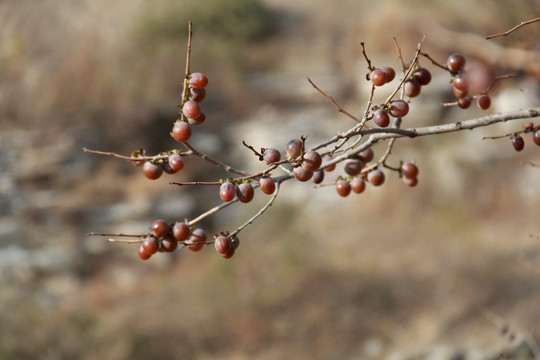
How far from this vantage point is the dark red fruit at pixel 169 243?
82 centimetres

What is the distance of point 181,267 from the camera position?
590cm

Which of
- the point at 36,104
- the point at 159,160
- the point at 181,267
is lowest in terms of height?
the point at 159,160

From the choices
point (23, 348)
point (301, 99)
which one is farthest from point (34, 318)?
point (301, 99)

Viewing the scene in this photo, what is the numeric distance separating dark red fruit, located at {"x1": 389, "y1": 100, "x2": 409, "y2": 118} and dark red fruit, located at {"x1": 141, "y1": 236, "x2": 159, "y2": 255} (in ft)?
1.40

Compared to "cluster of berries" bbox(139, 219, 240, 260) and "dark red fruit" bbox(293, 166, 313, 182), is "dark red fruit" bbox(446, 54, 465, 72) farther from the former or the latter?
"cluster of berries" bbox(139, 219, 240, 260)

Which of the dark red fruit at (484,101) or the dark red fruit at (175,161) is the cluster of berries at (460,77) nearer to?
the dark red fruit at (484,101)

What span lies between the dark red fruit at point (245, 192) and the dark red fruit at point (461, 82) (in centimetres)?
46

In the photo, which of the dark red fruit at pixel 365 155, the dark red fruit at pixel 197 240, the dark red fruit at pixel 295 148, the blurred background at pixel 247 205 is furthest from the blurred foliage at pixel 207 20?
the dark red fruit at pixel 295 148

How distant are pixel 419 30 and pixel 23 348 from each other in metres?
5.57

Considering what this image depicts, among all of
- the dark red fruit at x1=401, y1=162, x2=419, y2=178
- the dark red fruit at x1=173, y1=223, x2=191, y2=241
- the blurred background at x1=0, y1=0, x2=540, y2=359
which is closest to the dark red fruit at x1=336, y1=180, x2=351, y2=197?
the dark red fruit at x1=401, y1=162, x2=419, y2=178

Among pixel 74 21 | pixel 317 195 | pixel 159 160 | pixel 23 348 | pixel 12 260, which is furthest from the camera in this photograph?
pixel 74 21

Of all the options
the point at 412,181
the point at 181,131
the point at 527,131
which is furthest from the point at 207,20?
the point at 181,131

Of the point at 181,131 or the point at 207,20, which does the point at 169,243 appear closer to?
the point at 181,131

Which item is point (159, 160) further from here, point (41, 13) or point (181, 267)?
point (41, 13)
